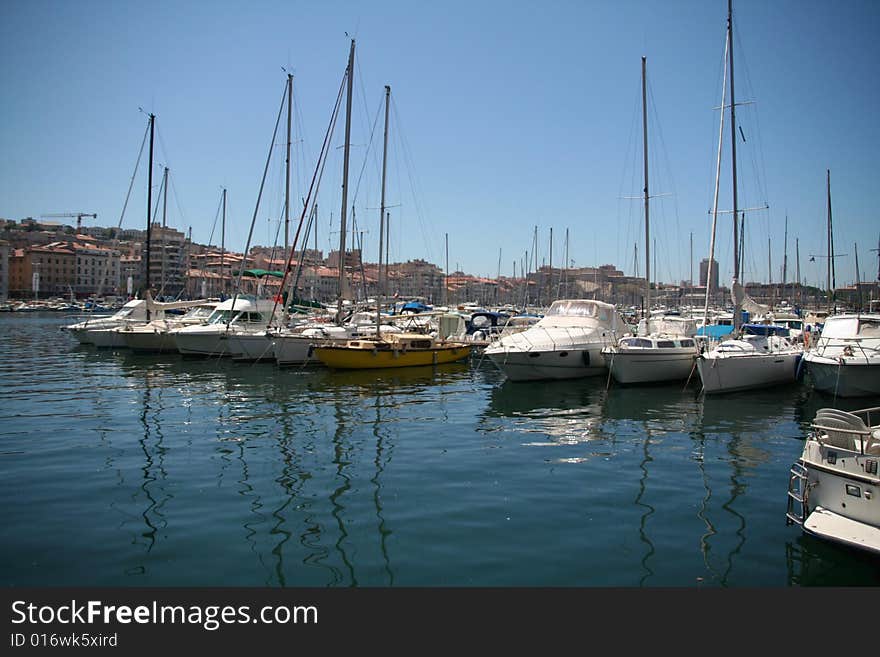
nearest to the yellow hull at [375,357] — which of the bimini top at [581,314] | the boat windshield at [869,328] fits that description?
the bimini top at [581,314]

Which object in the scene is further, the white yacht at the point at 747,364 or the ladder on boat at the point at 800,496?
the white yacht at the point at 747,364

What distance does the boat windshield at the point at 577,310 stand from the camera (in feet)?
92.0

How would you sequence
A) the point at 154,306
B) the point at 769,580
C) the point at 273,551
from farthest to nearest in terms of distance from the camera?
the point at 154,306 → the point at 273,551 → the point at 769,580

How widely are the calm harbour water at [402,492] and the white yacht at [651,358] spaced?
128 inches

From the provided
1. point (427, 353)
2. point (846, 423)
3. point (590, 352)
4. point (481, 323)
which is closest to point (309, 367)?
point (427, 353)

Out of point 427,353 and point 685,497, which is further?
point 427,353

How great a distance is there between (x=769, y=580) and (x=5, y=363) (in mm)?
34489

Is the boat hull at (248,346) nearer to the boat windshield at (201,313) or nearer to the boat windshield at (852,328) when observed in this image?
the boat windshield at (201,313)

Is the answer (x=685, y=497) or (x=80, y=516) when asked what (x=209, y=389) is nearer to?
(x=80, y=516)

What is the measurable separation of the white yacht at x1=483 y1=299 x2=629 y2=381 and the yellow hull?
17.2 ft

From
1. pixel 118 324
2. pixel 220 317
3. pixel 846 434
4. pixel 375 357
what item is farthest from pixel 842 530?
pixel 118 324

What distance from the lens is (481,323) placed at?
49156 mm

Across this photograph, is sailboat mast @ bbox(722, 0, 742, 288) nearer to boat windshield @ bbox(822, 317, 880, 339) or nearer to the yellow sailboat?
boat windshield @ bbox(822, 317, 880, 339)

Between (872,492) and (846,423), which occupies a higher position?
(846,423)
